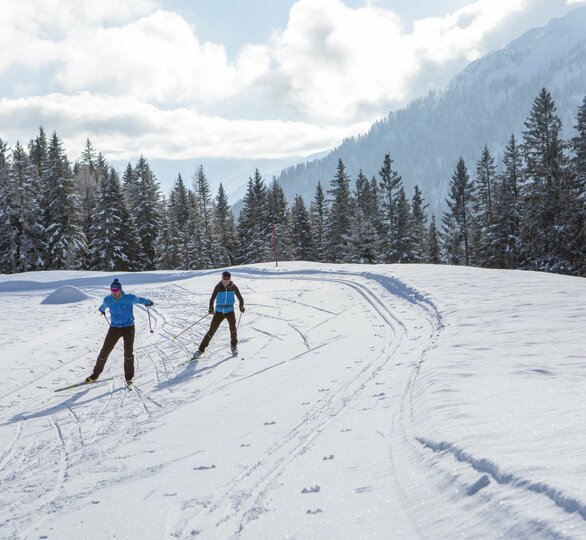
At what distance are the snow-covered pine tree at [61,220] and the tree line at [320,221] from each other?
11 cm

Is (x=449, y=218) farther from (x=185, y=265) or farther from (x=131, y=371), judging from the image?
(x=131, y=371)

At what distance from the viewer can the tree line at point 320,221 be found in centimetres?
3167

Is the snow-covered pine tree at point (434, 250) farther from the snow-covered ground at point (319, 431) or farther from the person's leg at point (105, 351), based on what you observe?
the person's leg at point (105, 351)

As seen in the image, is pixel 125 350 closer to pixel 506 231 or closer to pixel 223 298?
pixel 223 298

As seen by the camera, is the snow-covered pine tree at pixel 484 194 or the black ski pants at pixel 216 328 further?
the snow-covered pine tree at pixel 484 194

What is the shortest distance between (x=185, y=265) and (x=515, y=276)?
4286 cm

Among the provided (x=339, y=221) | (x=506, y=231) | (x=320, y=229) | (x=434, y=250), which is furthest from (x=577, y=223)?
(x=320, y=229)

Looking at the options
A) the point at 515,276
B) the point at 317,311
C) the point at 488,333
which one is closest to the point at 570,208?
the point at 515,276

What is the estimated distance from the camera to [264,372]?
857 centimetres

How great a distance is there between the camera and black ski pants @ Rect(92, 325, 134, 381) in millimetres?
8758

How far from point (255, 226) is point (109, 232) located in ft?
55.0

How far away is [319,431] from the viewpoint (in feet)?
18.1

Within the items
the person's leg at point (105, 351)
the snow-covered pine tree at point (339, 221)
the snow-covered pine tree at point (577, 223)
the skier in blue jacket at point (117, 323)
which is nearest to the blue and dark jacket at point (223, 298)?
the skier in blue jacket at point (117, 323)

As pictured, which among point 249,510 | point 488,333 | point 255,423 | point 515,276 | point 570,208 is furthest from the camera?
point 570,208
